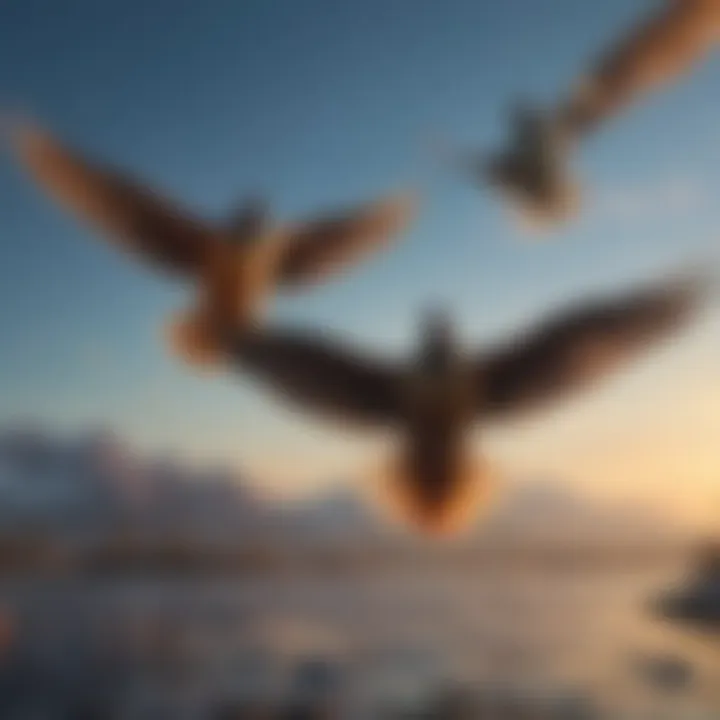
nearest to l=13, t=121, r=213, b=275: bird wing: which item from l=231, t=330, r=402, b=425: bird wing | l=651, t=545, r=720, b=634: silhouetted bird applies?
l=231, t=330, r=402, b=425: bird wing


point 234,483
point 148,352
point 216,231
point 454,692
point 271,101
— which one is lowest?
point 454,692

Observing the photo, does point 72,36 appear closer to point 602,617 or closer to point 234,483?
point 234,483

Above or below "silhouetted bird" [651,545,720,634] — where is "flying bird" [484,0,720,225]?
above

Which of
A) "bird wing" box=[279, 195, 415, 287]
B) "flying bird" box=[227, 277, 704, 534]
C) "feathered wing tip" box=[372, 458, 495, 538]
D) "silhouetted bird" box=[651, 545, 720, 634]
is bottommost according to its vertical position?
"silhouetted bird" box=[651, 545, 720, 634]

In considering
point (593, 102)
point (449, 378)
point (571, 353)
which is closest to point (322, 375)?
point (449, 378)

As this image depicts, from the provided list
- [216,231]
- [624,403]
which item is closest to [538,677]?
[624,403]

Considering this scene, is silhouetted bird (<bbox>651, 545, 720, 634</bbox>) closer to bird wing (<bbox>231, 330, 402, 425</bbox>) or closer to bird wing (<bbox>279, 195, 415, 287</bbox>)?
bird wing (<bbox>231, 330, 402, 425</bbox>)

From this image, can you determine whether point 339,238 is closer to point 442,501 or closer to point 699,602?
point 442,501

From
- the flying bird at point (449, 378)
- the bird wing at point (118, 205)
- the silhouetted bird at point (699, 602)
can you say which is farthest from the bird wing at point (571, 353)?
the bird wing at point (118, 205)

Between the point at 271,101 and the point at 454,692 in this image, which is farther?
the point at 271,101
